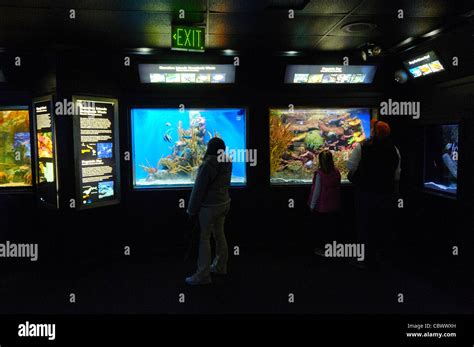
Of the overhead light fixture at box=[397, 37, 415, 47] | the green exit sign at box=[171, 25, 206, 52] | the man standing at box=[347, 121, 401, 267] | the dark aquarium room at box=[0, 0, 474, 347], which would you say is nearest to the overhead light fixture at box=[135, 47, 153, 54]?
the dark aquarium room at box=[0, 0, 474, 347]

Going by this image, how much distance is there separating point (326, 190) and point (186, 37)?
2.69m

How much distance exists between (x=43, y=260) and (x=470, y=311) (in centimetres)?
517

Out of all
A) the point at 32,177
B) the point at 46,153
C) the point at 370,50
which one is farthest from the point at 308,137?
the point at 32,177

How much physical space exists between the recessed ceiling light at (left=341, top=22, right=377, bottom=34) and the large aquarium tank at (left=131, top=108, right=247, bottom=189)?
6.34 ft

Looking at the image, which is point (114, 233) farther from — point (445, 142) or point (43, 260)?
point (445, 142)

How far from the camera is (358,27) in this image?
4809 millimetres

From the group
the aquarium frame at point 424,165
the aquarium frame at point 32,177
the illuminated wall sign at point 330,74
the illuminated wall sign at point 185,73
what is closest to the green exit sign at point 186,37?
the illuminated wall sign at point 185,73

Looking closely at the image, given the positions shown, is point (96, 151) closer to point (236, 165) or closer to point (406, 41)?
point (236, 165)

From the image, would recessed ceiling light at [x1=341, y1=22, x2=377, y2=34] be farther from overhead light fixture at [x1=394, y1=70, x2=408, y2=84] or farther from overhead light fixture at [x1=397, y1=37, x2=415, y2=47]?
overhead light fixture at [x1=394, y1=70, x2=408, y2=84]

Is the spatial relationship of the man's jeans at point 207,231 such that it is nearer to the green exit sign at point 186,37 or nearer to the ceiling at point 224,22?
the green exit sign at point 186,37

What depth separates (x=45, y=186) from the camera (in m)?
5.58

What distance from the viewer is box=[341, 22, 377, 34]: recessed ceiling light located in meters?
4.70

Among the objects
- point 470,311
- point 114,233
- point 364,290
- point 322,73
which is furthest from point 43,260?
point 470,311

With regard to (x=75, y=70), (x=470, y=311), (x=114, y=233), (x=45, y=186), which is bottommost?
(x=470, y=311)
